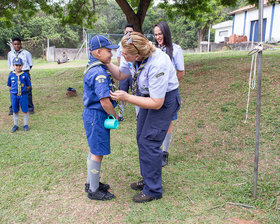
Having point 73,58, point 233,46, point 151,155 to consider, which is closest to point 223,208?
point 151,155

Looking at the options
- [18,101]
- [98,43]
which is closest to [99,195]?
[98,43]

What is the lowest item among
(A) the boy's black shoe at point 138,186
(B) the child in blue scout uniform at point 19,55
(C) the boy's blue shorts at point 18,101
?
(A) the boy's black shoe at point 138,186

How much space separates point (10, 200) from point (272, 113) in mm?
4898

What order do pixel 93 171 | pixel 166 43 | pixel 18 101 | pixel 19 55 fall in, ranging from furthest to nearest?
1. pixel 19 55
2. pixel 18 101
3. pixel 166 43
4. pixel 93 171

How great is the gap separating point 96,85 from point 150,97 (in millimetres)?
583

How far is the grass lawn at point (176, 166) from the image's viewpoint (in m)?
2.94

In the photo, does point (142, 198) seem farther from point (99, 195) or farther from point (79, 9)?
point (79, 9)

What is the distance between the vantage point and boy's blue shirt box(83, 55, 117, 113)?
274cm

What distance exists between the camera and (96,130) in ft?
9.68

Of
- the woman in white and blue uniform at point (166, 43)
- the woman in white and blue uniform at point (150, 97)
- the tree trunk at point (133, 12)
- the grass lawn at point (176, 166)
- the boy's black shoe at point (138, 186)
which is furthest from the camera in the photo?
the tree trunk at point (133, 12)

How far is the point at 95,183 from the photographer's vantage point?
3.18 meters

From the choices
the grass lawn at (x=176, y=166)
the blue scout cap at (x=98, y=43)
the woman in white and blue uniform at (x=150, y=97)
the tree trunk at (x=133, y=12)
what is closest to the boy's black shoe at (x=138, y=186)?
the grass lawn at (x=176, y=166)

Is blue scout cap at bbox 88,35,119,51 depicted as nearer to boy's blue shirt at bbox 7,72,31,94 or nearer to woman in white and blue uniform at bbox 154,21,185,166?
woman in white and blue uniform at bbox 154,21,185,166

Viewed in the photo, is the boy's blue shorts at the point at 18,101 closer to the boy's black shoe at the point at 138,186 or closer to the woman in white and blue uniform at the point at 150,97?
the woman in white and blue uniform at the point at 150,97
